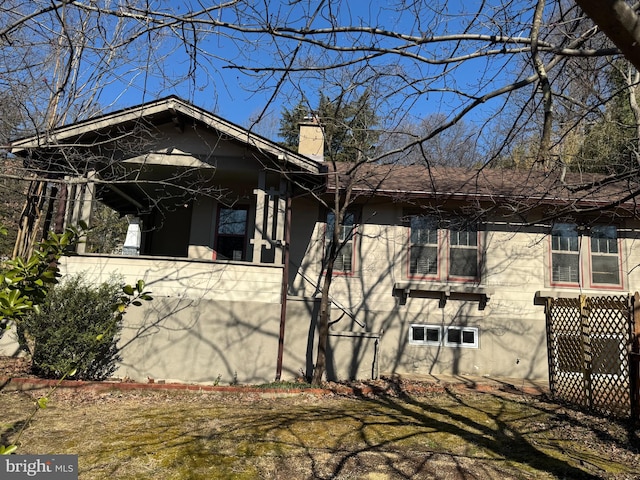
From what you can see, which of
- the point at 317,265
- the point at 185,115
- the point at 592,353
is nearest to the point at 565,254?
the point at 592,353

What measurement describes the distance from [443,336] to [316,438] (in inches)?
242

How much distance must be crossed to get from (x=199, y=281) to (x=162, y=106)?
370cm

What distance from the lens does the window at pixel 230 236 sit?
1197cm

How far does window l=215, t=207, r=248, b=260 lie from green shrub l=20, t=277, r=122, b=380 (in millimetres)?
3689

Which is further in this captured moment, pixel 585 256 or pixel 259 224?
pixel 585 256

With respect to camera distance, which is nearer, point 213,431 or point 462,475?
point 462,475

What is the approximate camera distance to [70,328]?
7930 mm

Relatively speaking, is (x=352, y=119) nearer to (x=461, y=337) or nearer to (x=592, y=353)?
(x=592, y=353)

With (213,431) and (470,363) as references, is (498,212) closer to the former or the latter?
(470,363)

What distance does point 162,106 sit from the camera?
9.41 meters

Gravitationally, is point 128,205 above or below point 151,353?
above

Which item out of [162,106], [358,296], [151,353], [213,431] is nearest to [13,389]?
[151,353]

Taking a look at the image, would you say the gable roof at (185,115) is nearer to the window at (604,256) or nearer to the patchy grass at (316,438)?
the patchy grass at (316,438)

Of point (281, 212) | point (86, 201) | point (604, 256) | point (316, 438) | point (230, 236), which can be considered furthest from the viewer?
point (230, 236)
